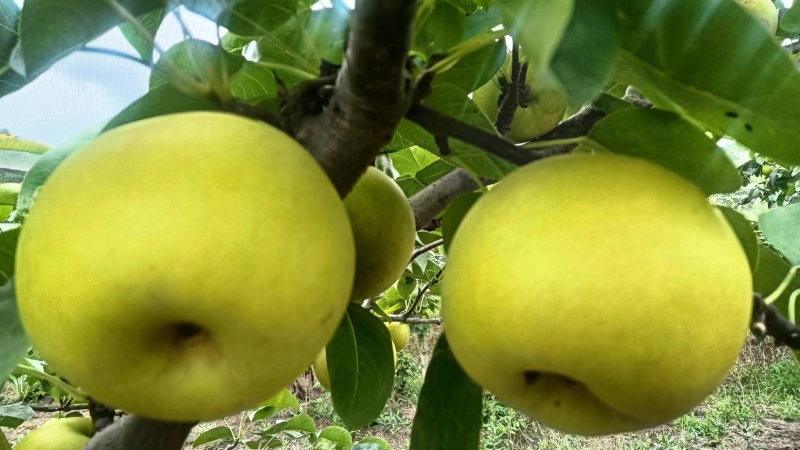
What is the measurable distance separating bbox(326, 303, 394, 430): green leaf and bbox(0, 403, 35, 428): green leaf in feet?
3.72

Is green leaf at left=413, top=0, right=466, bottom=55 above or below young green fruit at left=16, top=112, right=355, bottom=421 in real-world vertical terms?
above

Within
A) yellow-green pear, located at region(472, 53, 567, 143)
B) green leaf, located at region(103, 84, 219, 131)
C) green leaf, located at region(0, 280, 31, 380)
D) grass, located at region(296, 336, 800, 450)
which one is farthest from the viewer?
grass, located at region(296, 336, 800, 450)

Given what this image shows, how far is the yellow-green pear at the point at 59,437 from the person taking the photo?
119 centimetres

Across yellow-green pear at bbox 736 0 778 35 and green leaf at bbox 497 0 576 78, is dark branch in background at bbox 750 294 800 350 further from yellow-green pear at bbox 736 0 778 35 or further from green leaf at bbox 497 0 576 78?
yellow-green pear at bbox 736 0 778 35

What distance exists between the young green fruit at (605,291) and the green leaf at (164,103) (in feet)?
0.98

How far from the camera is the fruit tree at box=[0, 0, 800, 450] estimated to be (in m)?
0.38

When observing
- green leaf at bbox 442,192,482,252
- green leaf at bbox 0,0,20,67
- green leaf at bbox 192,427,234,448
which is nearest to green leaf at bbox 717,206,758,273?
green leaf at bbox 442,192,482,252

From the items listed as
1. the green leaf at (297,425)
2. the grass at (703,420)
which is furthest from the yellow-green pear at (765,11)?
the grass at (703,420)

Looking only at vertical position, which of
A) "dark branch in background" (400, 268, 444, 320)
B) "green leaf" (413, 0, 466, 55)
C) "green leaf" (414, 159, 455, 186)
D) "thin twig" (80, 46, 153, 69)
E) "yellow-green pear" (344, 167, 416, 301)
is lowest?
"dark branch in background" (400, 268, 444, 320)

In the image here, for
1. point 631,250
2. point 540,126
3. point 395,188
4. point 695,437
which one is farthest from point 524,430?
point 631,250

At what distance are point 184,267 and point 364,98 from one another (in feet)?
0.67

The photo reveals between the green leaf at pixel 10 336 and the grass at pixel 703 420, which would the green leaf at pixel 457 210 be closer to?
the green leaf at pixel 10 336

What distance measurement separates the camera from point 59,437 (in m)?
1.21

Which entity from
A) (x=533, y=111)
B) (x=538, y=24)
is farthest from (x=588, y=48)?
(x=533, y=111)
